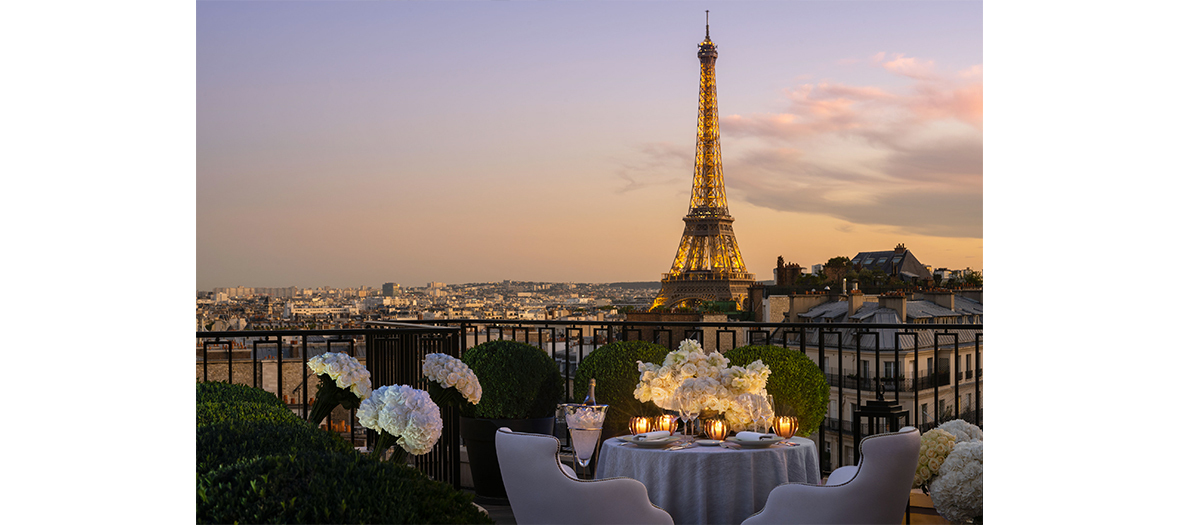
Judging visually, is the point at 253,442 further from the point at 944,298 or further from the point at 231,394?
the point at 944,298

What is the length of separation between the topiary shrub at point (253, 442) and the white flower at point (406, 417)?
11 cm

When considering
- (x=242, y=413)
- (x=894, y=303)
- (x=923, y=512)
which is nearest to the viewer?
(x=242, y=413)

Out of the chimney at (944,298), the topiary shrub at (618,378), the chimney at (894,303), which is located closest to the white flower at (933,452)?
the topiary shrub at (618,378)

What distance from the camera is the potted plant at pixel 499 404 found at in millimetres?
4738

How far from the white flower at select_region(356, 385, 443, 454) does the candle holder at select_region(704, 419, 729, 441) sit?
1.97m

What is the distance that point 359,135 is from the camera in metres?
9.88

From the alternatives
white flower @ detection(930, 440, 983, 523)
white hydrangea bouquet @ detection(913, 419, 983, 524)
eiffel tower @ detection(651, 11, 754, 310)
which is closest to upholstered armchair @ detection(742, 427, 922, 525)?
white hydrangea bouquet @ detection(913, 419, 983, 524)

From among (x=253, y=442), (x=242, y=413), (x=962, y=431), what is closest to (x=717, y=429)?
(x=962, y=431)

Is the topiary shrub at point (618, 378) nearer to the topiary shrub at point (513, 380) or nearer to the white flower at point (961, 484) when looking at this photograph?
the topiary shrub at point (513, 380)

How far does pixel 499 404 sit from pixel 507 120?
652 centimetres

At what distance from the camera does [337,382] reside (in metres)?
2.12

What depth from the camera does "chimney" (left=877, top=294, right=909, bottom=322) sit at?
1584cm

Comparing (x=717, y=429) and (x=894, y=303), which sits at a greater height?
(x=717, y=429)
